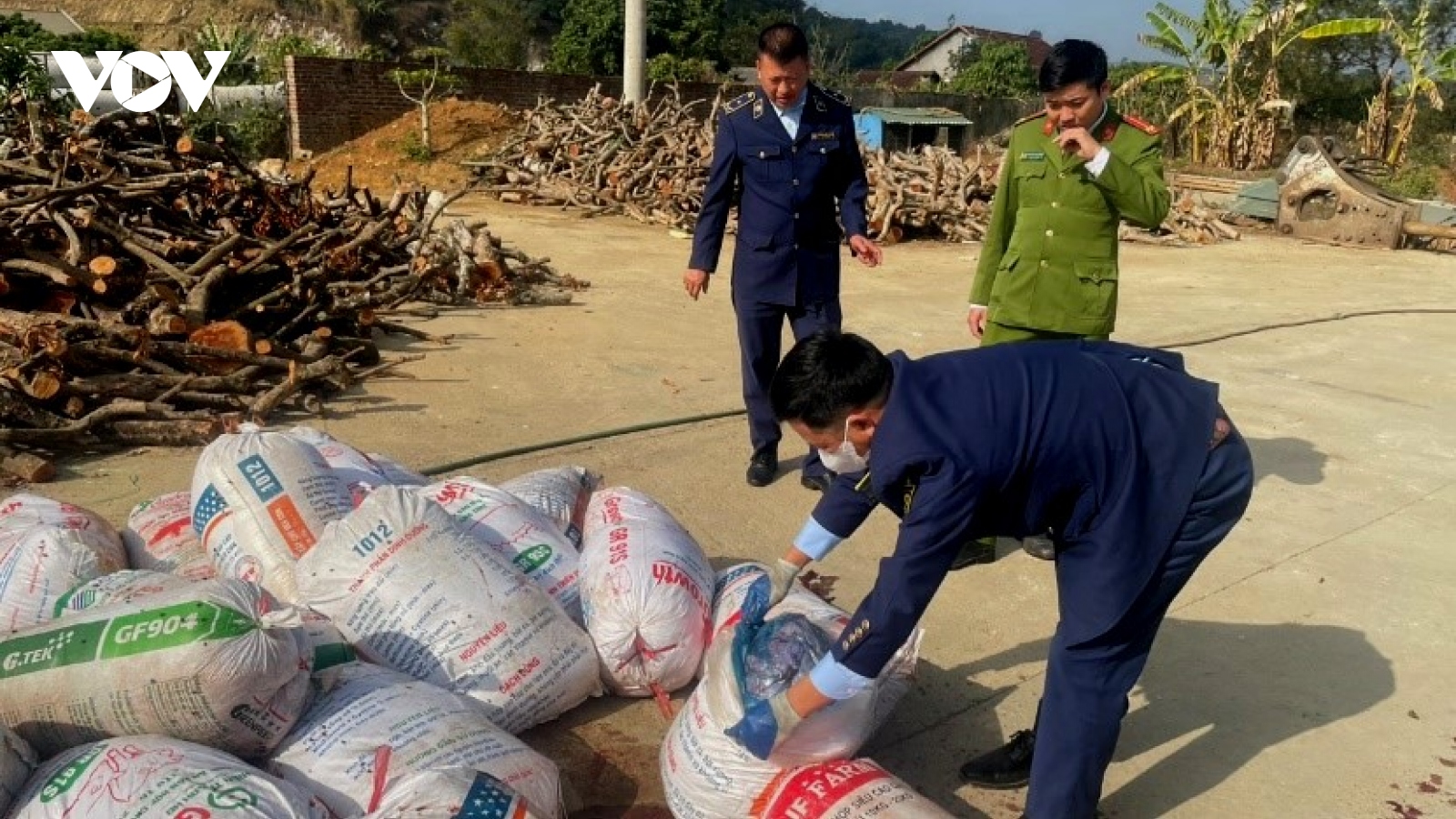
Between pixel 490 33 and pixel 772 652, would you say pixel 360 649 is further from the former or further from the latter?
pixel 490 33

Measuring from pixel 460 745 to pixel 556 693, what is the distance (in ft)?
1.58

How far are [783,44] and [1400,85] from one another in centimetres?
2325

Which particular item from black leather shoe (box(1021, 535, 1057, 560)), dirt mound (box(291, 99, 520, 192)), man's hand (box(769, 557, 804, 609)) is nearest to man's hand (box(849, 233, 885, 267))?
black leather shoe (box(1021, 535, 1057, 560))

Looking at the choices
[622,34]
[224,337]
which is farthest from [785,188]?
[622,34]

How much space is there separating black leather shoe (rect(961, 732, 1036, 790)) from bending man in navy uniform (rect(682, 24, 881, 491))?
1817mm

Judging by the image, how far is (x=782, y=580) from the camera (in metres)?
2.50

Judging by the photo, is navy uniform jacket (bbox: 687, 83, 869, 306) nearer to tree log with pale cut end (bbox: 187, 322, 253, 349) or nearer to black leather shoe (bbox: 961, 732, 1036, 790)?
black leather shoe (bbox: 961, 732, 1036, 790)

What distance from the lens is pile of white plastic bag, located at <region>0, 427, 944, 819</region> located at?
1.95 m

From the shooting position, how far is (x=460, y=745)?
2133mm

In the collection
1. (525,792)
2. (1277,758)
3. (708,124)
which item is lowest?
(1277,758)

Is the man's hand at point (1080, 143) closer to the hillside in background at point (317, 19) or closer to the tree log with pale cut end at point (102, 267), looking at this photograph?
the tree log with pale cut end at point (102, 267)

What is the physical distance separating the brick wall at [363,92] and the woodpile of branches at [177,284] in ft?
40.2

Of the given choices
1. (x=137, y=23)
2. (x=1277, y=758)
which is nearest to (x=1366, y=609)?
(x=1277, y=758)

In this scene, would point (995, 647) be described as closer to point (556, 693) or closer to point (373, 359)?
point (556, 693)
